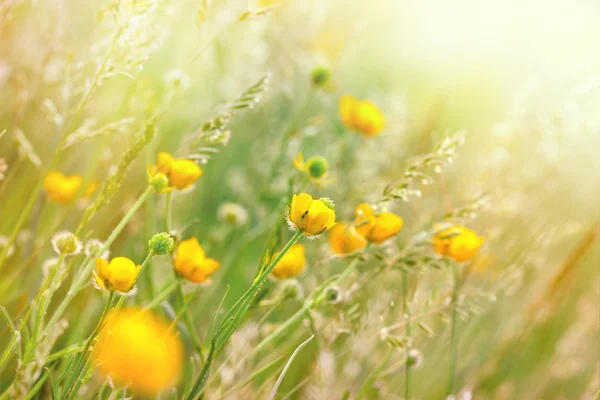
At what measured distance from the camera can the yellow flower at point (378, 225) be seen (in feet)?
3.52

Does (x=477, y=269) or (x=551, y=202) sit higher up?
(x=477, y=269)

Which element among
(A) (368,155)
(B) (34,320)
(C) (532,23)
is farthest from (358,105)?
(C) (532,23)

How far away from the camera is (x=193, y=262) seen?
3.30 ft

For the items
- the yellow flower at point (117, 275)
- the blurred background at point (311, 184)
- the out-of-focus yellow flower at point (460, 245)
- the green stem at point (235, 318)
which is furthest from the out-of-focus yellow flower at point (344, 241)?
the yellow flower at point (117, 275)

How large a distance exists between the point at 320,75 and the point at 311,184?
13.0 inches

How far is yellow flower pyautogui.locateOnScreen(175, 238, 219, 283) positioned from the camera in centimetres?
100

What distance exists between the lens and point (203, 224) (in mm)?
2137

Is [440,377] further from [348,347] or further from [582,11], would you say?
[582,11]

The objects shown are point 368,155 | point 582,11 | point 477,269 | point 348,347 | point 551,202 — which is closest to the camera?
point 348,347

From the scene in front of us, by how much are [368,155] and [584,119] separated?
715 millimetres

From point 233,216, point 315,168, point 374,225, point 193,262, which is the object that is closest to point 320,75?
point 233,216

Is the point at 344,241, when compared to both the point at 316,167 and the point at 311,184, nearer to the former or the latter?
the point at 316,167

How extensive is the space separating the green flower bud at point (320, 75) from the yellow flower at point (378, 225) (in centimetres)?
74

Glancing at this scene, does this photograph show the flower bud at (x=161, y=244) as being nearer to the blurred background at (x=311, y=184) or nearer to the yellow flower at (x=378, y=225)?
the blurred background at (x=311, y=184)
